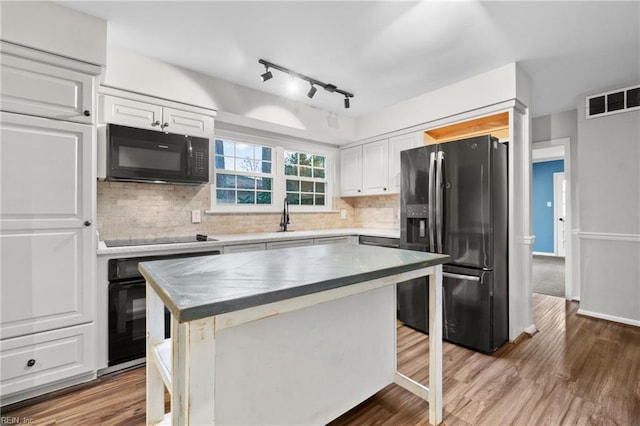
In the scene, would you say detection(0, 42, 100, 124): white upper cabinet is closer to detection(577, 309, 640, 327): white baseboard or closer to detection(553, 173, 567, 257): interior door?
detection(577, 309, 640, 327): white baseboard

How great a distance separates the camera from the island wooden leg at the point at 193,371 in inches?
33.5

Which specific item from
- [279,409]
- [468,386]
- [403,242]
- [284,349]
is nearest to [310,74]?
[403,242]

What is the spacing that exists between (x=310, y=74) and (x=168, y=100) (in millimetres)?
1346

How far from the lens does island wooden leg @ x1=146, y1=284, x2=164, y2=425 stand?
56.3 inches

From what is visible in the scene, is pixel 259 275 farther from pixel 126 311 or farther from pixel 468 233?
pixel 468 233

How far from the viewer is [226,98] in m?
3.04

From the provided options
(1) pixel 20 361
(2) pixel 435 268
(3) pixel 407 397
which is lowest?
(3) pixel 407 397

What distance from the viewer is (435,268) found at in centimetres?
169

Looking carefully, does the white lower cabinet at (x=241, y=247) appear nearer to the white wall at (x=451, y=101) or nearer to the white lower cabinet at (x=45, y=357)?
the white lower cabinet at (x=45, y=357)

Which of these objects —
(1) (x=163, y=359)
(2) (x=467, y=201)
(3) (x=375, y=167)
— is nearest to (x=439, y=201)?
(2) (x=467, y=201)

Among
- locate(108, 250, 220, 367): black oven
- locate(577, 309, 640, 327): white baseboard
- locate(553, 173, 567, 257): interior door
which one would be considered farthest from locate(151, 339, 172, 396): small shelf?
locate(553, 173, 567, 257): interior door

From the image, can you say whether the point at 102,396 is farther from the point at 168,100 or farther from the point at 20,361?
the point at 168,100

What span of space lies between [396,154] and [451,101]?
35.2 inches

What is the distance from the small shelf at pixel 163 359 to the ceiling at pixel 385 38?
2.07m
